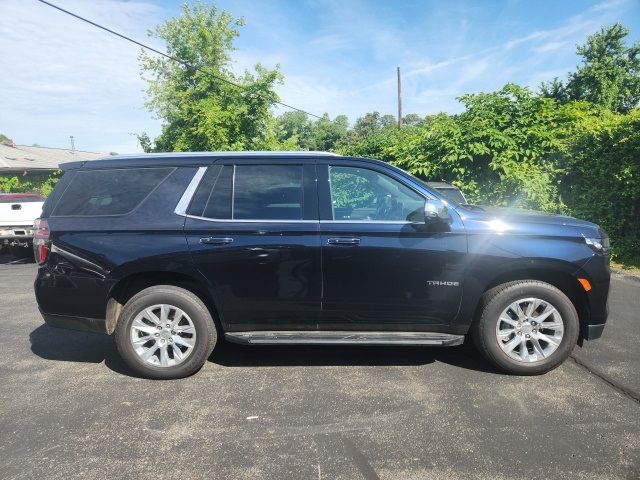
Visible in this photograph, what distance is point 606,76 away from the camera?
31812 millimetres

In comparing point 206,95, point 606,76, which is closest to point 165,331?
point 206,95

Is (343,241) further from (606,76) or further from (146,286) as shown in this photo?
(606,76)

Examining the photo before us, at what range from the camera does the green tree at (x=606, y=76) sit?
3152 cm

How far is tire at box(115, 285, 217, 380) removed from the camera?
3.68 meters

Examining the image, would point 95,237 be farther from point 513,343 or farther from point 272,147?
point 272,147

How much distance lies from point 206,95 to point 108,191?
26.3m

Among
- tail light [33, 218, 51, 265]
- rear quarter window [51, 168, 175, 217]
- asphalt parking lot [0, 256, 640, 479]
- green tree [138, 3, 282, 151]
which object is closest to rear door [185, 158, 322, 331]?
rear quarter window [51, 168, 175, 217]

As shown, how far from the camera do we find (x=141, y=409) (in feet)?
10.7

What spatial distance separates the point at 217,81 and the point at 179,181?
25249mm

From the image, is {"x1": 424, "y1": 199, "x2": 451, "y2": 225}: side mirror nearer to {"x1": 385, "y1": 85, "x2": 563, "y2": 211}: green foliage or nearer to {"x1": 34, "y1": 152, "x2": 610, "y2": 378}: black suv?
{"x1": 34, "y1": 152, "x2": 610, "y2": 378}: black suv

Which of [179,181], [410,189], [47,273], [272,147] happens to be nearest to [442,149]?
[410,189]

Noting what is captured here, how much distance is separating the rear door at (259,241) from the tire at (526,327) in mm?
1464

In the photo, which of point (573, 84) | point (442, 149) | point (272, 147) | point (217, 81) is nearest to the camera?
point (442, 149)

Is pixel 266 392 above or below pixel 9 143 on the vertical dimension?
below
